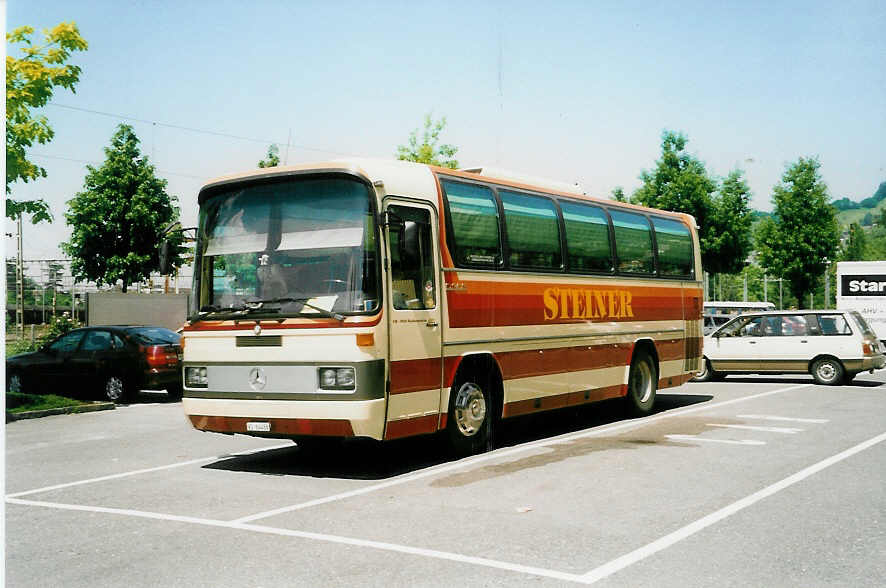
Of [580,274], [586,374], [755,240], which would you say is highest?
[755,240]

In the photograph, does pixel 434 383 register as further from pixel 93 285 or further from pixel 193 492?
pixel 93 285

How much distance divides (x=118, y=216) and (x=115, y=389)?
1273cm

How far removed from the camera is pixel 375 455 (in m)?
11.0

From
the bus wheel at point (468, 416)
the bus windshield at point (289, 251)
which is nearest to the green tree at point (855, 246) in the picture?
the bus wheel at point (468, 416)

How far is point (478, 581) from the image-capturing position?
5461 millimetres

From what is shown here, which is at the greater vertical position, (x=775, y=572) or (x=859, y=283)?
(x=859, y=283)

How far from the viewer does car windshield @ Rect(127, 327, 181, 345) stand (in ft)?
62.4

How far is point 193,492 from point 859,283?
110ft

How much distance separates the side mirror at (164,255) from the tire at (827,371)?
15.7 meters

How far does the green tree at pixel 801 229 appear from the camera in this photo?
47.7 meters

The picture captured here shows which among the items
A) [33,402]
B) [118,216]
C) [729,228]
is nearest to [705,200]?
[729,228]

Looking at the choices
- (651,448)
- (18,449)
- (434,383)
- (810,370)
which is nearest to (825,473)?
(651,448)

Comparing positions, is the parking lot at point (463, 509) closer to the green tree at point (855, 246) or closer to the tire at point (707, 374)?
the tire at point (707, 374)

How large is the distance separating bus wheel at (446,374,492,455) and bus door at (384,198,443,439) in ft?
1.32
